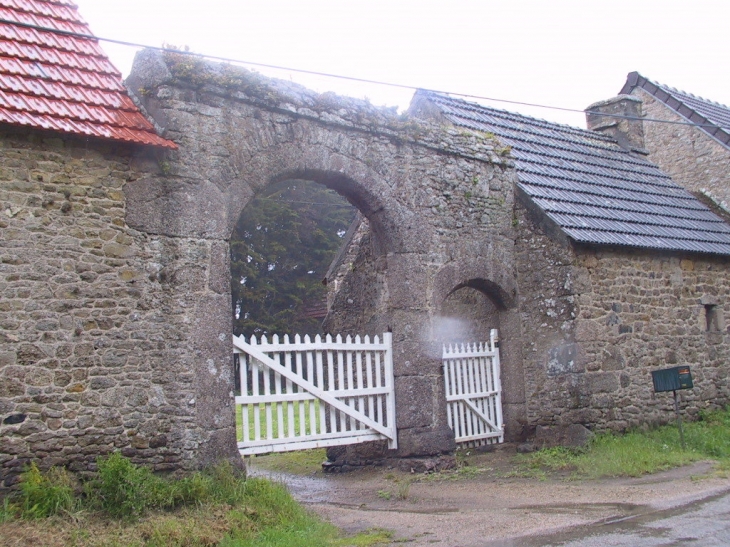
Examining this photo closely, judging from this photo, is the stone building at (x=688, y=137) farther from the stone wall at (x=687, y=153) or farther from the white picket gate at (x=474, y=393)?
the white picket gate at (x=474, y=393)

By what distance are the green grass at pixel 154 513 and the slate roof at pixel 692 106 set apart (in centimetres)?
1421

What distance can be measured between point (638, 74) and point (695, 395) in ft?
33.5

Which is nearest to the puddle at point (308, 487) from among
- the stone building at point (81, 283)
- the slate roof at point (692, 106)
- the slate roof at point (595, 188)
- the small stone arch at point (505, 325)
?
the stone building at point (81, 283)

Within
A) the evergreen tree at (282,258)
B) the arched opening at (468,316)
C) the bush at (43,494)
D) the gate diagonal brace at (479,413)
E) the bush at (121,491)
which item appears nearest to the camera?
the bush at (43,494)

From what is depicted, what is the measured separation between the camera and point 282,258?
26.0m

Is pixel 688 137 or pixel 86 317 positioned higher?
pixel 688 137

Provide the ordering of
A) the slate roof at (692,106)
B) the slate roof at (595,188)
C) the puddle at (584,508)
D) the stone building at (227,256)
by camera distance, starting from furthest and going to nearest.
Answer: the slate roof at (692,106), the slate roof at (595,188), the puddle at (584,508), the stone building at (227,256)

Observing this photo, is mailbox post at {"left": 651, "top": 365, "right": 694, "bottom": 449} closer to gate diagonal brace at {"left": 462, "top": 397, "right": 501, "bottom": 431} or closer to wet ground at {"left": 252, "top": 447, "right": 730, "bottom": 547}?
wet ground at {"left": 252, "top": 447, "right": 730, "bottom": 547}

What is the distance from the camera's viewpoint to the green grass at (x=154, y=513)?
5.41 meters

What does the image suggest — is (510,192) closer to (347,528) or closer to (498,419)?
(498,419)

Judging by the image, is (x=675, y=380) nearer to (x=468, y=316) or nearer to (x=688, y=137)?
(x=468, y=316)

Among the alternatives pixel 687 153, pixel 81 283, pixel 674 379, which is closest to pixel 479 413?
pixel 674 379

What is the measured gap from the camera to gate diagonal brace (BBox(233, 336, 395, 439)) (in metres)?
7.66

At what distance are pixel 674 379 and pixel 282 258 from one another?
59.1 ft
